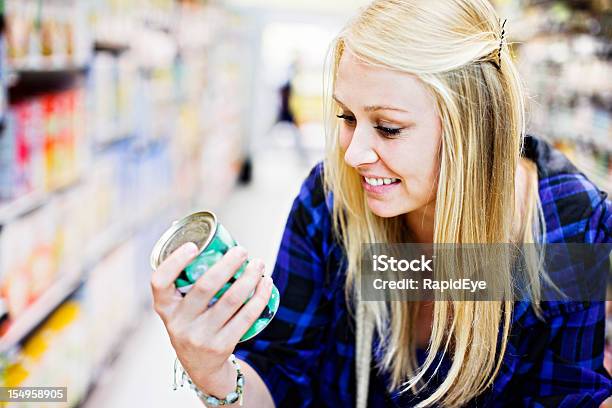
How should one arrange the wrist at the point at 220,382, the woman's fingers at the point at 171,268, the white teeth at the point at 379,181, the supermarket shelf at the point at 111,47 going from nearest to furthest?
1. the woman's fingers at the point at 171,268
2. the wrist at the point at 220,382
3. the white teeth at the point at 379,181
4. the supermarket shelf at the point at 111,47

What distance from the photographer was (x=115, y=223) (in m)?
3.25

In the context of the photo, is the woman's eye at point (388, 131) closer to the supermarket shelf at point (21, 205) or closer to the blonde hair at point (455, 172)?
the blonde hair at point (455, 172)

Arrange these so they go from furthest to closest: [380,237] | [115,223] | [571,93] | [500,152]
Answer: [571,93] < [115,223] < [380,237] < [500,152]

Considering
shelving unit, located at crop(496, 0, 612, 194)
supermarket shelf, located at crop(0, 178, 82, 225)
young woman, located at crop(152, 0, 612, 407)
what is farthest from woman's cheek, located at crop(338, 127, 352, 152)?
shelving unit, located at crop(496, 0, 612, 194)

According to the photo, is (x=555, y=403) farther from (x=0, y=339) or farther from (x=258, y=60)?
(x=258, y=60)

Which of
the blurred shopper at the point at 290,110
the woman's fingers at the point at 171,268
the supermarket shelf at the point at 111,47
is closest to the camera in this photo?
the woman's fingers at the point at 171,268

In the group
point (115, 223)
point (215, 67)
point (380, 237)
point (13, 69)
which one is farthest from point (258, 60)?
point (380, 237)

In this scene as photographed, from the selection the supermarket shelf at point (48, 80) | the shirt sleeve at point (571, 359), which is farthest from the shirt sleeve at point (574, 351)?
the supermarket shelf at point (48, 80)

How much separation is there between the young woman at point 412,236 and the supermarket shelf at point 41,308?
1123 millimetres

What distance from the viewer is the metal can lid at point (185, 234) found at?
3.05 feet

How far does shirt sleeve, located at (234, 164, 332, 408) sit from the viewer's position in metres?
1.30

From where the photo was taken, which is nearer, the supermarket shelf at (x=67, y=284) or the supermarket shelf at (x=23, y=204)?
the supermarket shelf at (x=23, y=204)

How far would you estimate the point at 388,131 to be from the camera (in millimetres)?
1094

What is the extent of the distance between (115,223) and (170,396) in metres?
0.88
